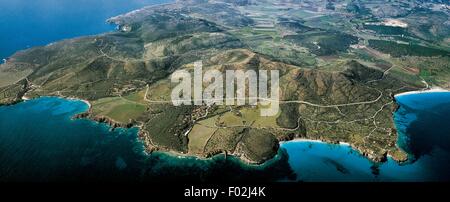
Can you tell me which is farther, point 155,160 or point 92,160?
point 155,160

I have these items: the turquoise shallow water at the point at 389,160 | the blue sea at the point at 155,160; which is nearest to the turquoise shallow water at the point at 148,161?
the blue sea at the point at 155,160

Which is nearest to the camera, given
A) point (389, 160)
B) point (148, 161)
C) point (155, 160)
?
point (148, 161)

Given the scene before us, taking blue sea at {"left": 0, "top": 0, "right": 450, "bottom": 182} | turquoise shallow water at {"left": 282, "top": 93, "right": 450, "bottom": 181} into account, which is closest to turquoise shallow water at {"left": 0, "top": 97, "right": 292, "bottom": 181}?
blue sea at {"left": 0, "top": 0, "right": 450, "bottom": 182}

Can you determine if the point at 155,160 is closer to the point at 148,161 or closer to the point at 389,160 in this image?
the point at 148,161

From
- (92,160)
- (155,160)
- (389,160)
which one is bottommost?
(389,160)

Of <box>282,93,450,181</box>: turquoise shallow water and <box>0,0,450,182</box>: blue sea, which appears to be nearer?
<box>0,0,450,182</box>: blue sea

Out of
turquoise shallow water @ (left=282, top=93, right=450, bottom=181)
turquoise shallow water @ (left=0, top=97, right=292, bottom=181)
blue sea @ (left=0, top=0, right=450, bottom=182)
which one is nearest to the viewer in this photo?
turquoise shallow water @ (left=0, top=97, right=292, bottom=181)

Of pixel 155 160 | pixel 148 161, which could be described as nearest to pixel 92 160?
pixel 148 161

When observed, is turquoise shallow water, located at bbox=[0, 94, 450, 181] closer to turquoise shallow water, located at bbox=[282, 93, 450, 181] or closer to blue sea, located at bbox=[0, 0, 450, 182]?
blue sea, located at bbox=[0, 0, 450, 182]

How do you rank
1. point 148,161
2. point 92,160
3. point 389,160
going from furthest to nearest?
point 389,160 < point 148,161 < point 92,160

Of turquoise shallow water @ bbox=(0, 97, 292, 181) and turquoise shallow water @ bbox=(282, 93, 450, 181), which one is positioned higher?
turquoise shallow water @ bbox=(0, 97, 292, 181)
